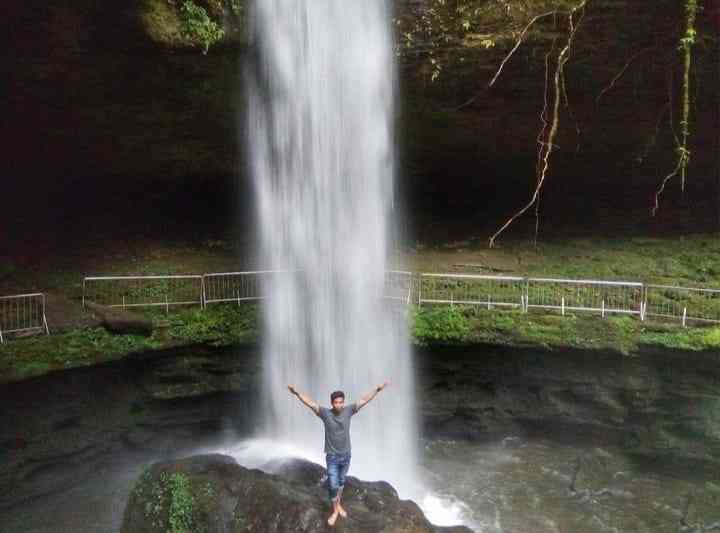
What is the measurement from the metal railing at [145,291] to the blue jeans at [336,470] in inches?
217

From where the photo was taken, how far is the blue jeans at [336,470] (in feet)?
19.5

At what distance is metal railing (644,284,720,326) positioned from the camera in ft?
32.4

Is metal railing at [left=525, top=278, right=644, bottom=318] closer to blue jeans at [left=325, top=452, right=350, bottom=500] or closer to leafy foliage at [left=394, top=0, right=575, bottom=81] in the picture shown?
leafy foliage at [left=394, top=0, right=575, bottom=81]

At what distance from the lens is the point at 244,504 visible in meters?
6.11

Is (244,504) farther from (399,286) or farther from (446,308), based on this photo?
(399,286)

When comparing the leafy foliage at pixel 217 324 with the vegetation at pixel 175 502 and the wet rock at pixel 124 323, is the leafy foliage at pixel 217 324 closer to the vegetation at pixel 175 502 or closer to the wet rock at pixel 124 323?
the wet rock at pixel 124 323

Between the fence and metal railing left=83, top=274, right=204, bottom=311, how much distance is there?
2.70 feet

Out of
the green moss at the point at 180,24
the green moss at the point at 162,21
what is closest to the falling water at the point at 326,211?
the green moss at the point at 180,24

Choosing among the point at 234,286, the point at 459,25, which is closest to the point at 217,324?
the point at 234,286

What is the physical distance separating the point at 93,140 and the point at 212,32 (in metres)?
3.52

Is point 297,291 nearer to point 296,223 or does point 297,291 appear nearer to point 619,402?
point 296,223

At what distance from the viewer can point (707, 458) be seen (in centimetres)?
889

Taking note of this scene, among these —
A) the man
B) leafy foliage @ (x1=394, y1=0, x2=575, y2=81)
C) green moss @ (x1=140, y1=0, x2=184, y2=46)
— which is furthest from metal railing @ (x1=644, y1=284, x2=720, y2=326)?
green moss @ (x1=140, y1=0, x2=184, y2=46)

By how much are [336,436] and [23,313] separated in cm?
674
